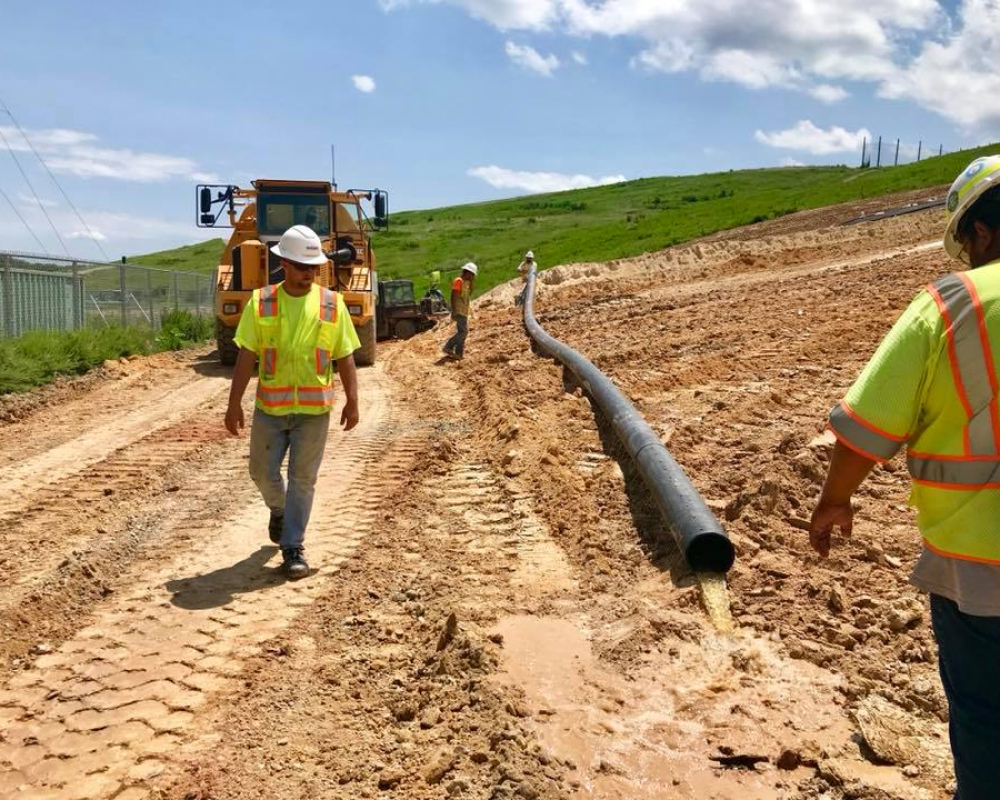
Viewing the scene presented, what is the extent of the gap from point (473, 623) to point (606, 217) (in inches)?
2543

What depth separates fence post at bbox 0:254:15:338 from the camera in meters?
14.2

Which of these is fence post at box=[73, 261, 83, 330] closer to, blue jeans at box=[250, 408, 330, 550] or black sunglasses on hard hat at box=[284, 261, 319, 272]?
blue jeans at box=[250, 408, 330, 550]

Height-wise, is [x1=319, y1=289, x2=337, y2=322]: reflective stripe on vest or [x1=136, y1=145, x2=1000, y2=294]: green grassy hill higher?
[x1=136, y1=145, x2=1000, y2=294]: green grassy hill

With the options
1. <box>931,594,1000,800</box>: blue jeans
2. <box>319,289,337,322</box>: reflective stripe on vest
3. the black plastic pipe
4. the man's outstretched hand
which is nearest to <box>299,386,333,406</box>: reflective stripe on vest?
<box>319,289,337,322</box>: reflective stripe on vest

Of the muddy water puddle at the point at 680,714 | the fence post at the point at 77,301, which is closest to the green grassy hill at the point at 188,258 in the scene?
the fence post at the point at 77,301

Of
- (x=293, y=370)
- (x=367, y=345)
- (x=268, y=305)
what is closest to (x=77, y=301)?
(x=367, y=345)

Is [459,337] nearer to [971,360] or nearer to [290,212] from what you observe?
[290,212]

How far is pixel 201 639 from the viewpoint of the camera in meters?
4.42

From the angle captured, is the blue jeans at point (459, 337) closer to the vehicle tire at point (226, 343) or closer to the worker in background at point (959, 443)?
the vehicle tire at point (226, 343)

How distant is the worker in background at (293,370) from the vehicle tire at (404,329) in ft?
55.9

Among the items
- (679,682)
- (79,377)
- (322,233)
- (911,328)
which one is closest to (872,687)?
(679,682)

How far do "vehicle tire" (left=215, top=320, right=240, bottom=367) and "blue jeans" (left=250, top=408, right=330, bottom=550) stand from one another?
9795 millimetres

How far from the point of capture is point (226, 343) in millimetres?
15359

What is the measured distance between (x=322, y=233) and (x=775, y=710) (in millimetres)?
13668
